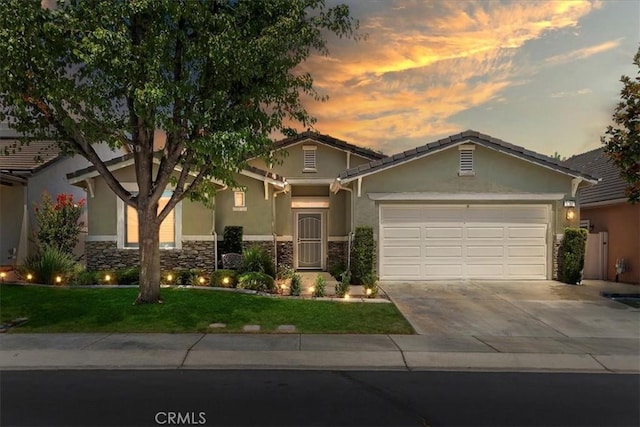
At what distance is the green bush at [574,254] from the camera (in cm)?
1488

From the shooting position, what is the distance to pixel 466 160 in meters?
15.6

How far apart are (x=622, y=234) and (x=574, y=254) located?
349 centimetres

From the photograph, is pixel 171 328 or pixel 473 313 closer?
pixel 171 328

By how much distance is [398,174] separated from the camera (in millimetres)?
15500

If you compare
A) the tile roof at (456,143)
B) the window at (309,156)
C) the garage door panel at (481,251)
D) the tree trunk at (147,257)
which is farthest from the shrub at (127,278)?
the garage door panel at (481,251)

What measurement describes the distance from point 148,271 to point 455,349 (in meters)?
7.08

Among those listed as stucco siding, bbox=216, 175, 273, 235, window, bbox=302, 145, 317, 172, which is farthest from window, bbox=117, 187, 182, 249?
window, bbox=302, 145, 317, 172

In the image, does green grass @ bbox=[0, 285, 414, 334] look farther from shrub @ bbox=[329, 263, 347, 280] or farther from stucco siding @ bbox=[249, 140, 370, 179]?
stucco siding @ bbox=[249, 140, 370, 179]

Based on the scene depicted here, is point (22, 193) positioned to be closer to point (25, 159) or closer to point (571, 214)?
point (25, 159)

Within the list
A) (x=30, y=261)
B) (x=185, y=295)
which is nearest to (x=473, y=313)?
(x=185, y=295)

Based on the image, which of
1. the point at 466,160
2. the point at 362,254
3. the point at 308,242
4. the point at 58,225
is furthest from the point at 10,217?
the point at 466,160

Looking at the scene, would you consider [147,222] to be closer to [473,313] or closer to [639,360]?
[473,313]

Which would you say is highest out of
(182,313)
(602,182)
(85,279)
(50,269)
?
(602,182)

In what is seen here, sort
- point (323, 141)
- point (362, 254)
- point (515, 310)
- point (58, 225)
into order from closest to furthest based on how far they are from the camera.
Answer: point (515, 310)
point (362, 254)
point (58, 225)
point (323, 141)
